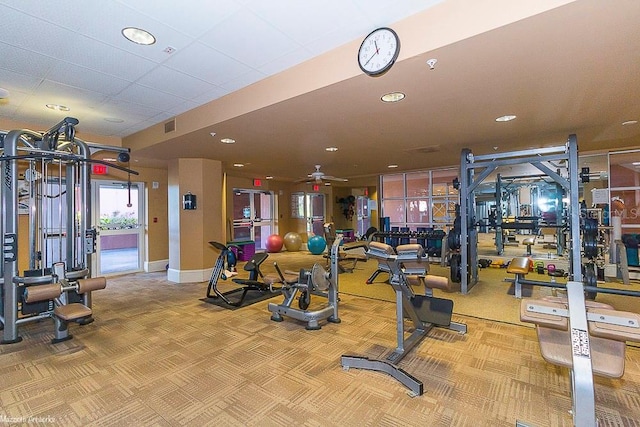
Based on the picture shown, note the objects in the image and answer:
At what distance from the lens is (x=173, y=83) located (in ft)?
10.9

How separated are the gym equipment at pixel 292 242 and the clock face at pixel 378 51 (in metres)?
8.28

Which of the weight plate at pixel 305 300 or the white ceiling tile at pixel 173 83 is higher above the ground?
the white ceiling tile at pixel 173 83

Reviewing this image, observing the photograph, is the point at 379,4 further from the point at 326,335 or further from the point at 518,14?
the point at 326,335

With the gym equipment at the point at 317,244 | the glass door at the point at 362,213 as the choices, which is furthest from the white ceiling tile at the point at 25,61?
the glass door at the point at 362,213

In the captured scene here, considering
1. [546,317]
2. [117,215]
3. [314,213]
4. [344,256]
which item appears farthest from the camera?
[314,213]

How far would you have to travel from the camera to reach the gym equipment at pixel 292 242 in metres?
10.3

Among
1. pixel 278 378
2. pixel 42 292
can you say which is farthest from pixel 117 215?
→ pixel 278 378

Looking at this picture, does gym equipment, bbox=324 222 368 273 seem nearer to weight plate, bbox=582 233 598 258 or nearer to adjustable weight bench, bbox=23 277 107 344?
weight plate, bbox=582 233 598 258

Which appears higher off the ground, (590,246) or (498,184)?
(498,184)

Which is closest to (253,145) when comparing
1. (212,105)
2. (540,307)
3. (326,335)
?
(212,105)

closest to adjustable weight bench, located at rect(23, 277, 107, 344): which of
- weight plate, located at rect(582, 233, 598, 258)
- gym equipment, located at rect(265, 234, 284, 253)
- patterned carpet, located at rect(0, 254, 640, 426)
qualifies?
patterned carpet, located at rect(0, 254, 640, 426)

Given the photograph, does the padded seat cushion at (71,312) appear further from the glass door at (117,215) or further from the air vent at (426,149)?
the air vent at (426,149)

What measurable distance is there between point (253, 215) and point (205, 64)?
292 inches

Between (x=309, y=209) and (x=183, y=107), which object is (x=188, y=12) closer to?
(x=183, y=107)
